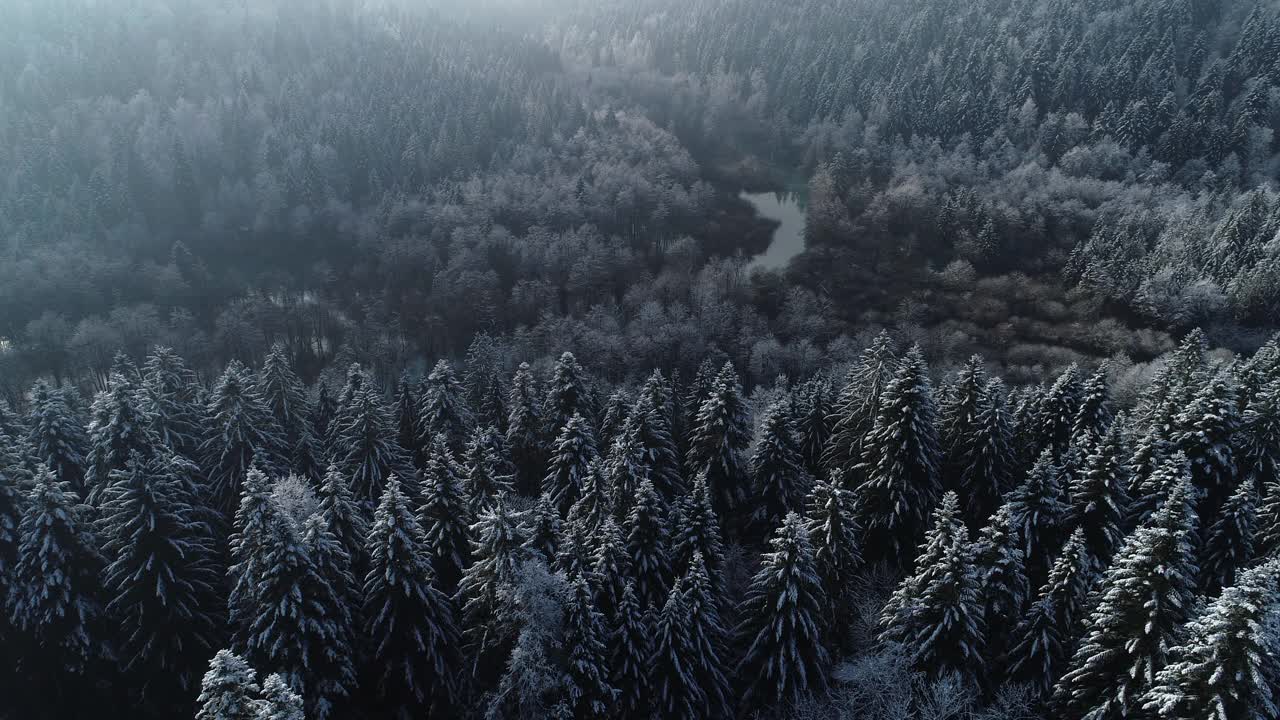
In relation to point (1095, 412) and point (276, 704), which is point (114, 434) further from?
point (1095, 412)

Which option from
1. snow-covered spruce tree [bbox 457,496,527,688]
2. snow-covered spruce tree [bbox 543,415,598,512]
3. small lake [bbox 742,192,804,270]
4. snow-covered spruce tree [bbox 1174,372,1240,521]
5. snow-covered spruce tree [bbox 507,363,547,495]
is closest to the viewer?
snow-covered spruce tree [bbox 457,496,527,688]

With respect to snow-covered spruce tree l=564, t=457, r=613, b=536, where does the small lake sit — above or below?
below

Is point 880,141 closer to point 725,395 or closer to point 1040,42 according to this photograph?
point 1040,42

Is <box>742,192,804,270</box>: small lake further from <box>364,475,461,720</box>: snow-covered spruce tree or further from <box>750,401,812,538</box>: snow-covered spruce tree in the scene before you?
<box>364,475,461,720</box>: snow-covered spruce tree

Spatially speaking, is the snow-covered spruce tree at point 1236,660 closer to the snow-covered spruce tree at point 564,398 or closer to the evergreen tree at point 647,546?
the evergreen tree at point 647,546

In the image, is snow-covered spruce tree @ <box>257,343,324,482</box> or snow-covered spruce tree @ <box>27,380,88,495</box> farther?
snow-covered spruce tree @ <box>257,343,324,482</box>

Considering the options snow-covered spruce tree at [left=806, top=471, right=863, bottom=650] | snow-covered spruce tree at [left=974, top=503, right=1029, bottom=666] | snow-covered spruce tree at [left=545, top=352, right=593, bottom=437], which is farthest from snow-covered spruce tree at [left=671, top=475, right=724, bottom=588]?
snow-covered spruce tree at [left=545, top=352, right=593, bottom=437]

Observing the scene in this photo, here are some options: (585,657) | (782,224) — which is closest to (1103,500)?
(585,657)
